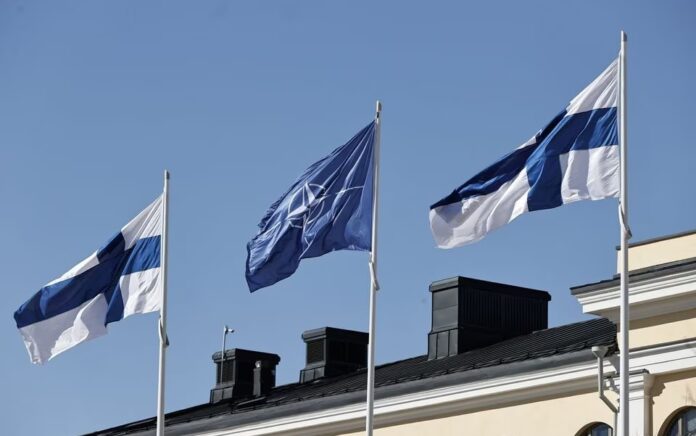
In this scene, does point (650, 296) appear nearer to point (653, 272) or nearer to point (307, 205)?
point (653, 272)

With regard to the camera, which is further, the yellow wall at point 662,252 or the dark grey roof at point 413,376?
the dark grey roof at point 413,376

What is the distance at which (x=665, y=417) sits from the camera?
3188cm

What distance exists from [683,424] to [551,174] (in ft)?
20.0

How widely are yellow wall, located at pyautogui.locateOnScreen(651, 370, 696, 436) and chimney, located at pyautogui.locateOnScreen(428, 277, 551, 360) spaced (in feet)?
31.2

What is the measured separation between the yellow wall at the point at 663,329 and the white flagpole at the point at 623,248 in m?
4.39

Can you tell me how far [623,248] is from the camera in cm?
2730

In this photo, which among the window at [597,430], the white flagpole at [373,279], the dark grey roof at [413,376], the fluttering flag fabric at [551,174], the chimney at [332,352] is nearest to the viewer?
the fluttering flag fabric at [551,174]

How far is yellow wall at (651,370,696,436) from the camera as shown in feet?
104

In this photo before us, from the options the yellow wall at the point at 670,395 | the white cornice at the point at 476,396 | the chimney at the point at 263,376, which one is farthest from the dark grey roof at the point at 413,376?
the yellow wall at the point at 670,395

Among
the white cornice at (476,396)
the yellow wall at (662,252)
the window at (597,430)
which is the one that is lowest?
the window at (597,430)

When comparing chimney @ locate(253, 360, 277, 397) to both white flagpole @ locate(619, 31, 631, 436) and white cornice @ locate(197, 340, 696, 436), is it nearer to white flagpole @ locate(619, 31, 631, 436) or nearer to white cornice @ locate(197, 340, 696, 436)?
white cornice @ locate(197, 340, 696, 436)

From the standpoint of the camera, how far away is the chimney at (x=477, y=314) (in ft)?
137

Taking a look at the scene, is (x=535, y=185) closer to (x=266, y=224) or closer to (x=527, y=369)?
(x=266, y=224)

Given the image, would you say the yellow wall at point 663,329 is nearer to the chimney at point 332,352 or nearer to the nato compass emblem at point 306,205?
the nato compass emblem at point 306,205
